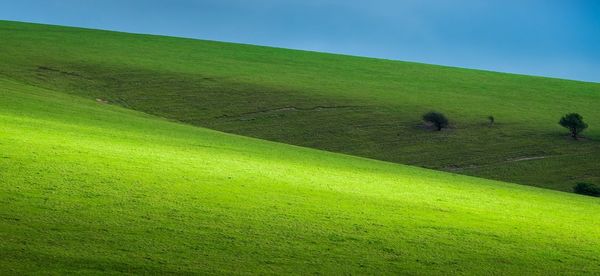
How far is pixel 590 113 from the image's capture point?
2362 inches

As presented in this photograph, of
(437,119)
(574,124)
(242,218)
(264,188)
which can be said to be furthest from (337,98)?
(242,218)

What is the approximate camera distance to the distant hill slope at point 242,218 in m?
13.2

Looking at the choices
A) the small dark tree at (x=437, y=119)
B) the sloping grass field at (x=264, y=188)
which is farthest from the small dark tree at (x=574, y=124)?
the small dark tree at (x=437, y=119)

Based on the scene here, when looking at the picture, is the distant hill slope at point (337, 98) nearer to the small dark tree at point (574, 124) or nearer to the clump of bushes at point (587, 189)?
A: the small dark tree at point (574, 124)

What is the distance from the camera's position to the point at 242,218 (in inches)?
624

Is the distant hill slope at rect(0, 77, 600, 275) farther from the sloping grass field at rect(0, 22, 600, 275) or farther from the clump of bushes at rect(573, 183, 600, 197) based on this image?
the clump of bushes at rect(573, 183, 600, 197)

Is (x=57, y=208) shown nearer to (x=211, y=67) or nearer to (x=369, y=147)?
(x=369, y=147)

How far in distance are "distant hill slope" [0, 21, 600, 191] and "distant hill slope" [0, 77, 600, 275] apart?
19147 millimetres

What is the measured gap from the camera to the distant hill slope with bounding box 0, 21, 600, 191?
4538 cm

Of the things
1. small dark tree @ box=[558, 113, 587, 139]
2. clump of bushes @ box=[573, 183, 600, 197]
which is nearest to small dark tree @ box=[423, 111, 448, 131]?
small dark tree @ box=[558, 113, 587, 139]

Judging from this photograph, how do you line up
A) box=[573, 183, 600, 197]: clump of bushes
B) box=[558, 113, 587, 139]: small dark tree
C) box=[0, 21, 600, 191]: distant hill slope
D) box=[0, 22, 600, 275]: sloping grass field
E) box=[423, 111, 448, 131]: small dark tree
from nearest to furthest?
box=[0, 22, 600, 275]: sloping grass field, box=[573, 183, 600, 197]: clump of bushes, box=[0, 21, 600, 191]: distant hill slope, box=[423, 111, 448, 131]: small dark tree, box=[558, 113, 587, 139]: small dark tree

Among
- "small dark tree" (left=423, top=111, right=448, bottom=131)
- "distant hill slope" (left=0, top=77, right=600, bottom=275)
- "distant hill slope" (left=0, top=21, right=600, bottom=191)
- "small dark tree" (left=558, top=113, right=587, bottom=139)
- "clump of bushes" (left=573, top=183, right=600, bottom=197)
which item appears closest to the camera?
"distant hill slope" (left=0, top=77, right=600, bottom=275)

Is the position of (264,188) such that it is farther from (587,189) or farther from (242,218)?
(587,189)

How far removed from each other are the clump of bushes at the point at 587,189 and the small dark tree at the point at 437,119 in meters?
14.6
